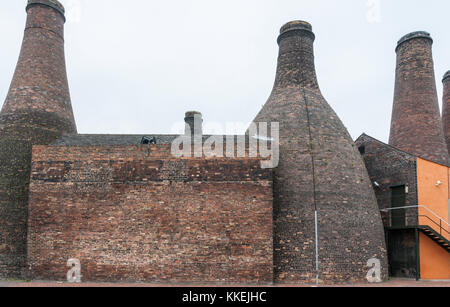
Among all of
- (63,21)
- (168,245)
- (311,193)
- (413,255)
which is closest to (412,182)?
(413,255)

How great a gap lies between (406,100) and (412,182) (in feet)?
16.9

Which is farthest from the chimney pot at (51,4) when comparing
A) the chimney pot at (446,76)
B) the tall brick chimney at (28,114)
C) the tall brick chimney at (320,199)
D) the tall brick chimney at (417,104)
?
the chimney pot at (446,76)

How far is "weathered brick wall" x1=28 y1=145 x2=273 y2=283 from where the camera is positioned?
13.2 metres

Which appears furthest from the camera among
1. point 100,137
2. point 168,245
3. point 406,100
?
point 406,100

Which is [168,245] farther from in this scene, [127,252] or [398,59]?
[398,59]

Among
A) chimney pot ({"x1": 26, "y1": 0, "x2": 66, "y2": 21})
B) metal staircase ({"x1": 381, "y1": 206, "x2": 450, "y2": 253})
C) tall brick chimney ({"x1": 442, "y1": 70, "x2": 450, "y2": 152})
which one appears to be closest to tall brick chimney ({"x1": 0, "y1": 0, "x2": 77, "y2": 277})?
chimney pot ({"x1": 26, "y1": 0, "x2": 66, "y2": 21})

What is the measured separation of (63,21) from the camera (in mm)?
17938

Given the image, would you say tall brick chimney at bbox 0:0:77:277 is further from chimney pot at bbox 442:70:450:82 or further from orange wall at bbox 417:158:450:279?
chimney pot at bbox 442:70:450:82

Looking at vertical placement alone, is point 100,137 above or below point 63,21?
below

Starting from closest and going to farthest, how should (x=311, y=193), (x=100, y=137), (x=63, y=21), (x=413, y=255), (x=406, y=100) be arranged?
(x=311, y=193) → (x=413, y=255) → (x=100, y=137) → (x=63, y=21) → (x=406, y=100)

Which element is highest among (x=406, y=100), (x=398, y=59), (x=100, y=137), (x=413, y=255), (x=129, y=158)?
(x=398, y=59)

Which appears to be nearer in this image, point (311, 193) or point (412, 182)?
point (311, 193)

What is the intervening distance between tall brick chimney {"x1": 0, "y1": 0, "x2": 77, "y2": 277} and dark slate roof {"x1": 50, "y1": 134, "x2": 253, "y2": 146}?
729mm

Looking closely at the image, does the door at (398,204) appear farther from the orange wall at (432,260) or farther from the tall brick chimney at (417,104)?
the tall brick chimney at (417,104)
